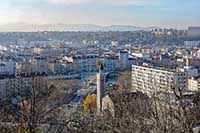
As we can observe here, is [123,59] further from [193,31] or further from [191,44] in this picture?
[193,31]

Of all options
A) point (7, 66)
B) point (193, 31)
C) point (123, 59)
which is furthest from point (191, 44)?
point (7, 66)

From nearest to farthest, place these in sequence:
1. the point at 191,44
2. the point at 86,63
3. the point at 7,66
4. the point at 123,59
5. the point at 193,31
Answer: the point at 7,66, the point at 86,63, the point at 123,59, the point at 191,44, the point at 193,31

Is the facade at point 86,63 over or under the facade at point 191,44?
over

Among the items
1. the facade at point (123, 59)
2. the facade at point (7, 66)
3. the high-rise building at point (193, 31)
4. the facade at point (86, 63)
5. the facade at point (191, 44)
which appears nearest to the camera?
the facade at point (7, 66)

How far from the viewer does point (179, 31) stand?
72562mm

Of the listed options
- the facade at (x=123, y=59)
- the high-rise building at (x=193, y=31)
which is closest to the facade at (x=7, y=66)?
the facade at (x=123, y=59)

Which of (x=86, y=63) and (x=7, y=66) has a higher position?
(x=7, y=66)

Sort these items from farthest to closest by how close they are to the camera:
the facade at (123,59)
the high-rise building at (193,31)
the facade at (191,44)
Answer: the high-rise building at (193,31)
the facade at (191,44)
the facade at (123,59)

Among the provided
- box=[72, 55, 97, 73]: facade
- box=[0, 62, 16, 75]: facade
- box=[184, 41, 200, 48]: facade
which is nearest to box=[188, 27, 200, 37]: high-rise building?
box=[184, 41, 200, 48]: facade

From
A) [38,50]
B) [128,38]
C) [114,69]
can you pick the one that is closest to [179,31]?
[128,38]

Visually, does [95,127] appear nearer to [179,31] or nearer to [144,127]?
[144,127]

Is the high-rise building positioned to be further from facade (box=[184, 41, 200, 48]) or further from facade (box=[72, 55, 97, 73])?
facade (box=[72, 55, 97, 73])

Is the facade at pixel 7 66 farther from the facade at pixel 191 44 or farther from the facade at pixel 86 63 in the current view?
the facade at pixel 191 44

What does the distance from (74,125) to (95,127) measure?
1.44ft
